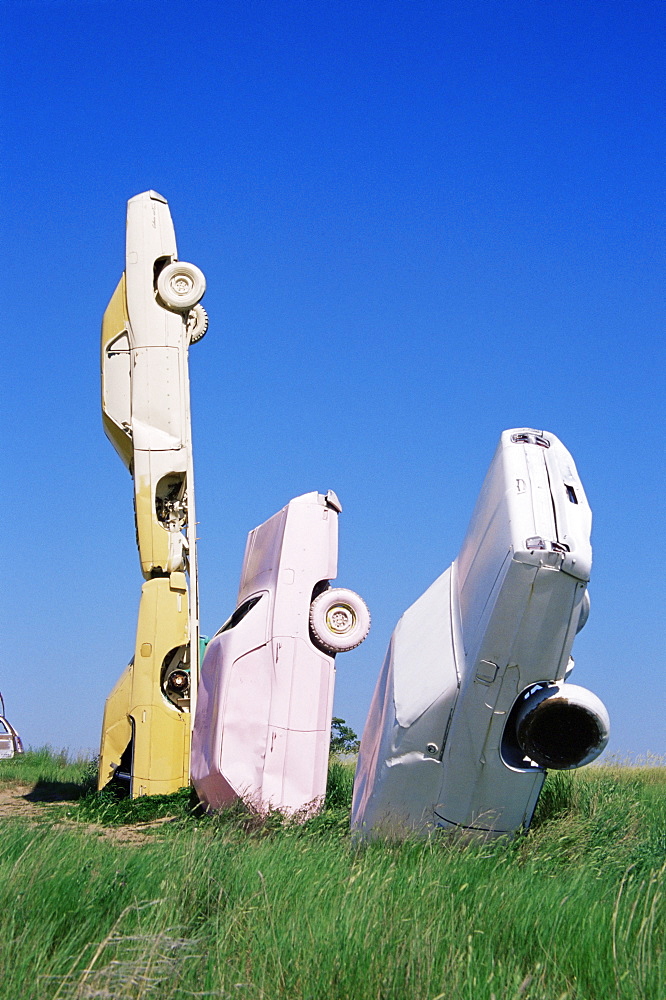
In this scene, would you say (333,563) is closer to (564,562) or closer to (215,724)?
(215,724)

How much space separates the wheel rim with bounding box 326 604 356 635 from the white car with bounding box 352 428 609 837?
337 centimetres

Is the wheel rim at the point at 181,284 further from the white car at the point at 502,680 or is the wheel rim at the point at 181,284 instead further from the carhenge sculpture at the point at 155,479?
the white car at the point at 502,680

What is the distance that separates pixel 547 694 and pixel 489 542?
2.89 ft

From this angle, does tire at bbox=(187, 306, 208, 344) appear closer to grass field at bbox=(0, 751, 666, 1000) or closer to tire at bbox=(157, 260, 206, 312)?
tire at bbox=(157, 260, 206, 312)

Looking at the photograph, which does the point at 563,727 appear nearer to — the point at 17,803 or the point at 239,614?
the point at 239,614

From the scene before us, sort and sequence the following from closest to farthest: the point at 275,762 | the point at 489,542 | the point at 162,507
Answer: the point at 489,542, the point at 275,762, the point at 162,507

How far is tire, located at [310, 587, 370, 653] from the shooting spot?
962 cm

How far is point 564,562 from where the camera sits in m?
5.15

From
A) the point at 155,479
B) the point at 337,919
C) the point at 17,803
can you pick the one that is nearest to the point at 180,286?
the point at 155,479

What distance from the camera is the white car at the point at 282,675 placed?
9.15 meters

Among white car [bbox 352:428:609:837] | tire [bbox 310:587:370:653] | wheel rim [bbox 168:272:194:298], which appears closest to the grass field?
white car [bbox 352:428:609:837]

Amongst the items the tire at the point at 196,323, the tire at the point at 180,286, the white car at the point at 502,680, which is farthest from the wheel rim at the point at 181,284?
the white car at the point at 502,680

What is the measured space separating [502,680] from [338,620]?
4392 mm

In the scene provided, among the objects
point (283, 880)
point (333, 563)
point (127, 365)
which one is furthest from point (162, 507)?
point (283, 880)
